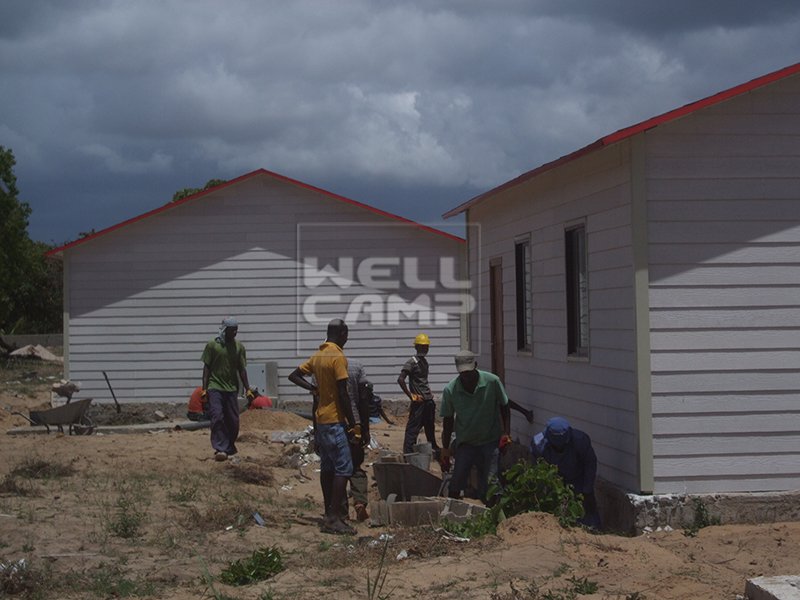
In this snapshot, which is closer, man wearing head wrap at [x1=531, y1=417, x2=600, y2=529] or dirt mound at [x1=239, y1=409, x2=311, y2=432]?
man wearing head wrap at [x1=531, y1=417, x2=600, y2=529]

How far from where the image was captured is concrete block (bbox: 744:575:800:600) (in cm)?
598

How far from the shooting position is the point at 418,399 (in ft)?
48.1

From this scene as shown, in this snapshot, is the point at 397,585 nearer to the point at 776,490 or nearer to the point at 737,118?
the point at 776,490

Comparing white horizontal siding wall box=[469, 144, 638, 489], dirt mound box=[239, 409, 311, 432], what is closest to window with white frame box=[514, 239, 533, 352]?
white horizontal siding wall box=[469, 144, 638, 489]

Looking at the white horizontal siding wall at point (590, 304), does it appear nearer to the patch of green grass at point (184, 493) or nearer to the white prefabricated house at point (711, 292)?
the white prefabricated house at point (711, 292)

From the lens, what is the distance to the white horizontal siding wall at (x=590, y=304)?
9.64 metres

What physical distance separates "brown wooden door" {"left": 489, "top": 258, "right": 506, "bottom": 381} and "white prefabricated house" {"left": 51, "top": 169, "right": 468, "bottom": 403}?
6.29 m

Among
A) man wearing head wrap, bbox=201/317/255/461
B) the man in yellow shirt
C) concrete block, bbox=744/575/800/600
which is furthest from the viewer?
man wearing head wrap, bbox=201/317/255/461

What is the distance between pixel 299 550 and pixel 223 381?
4998 millimetres

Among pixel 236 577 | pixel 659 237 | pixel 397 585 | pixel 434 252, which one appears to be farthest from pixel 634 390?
pixel 434 252

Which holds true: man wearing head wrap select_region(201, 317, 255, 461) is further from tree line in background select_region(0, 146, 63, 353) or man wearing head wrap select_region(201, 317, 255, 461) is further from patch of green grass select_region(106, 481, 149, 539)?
tree line in background select_region(0, 146, 63, 353)

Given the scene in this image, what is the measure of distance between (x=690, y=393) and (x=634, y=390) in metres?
0.47

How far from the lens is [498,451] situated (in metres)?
10.7

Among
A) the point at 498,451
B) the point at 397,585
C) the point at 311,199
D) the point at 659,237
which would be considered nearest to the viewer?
the point at 397,585
